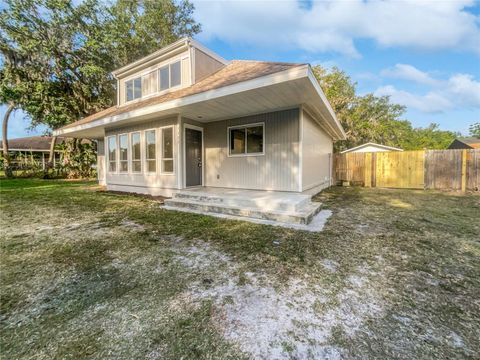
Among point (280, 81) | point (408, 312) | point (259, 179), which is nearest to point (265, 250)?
point (408, 312)

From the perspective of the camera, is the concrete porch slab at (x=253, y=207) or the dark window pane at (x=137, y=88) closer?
the concrete porch slab at (x=253, y=207)

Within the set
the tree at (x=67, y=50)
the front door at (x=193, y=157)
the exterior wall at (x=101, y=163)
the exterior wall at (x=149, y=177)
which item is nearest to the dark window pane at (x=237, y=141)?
the front door at (x=193, y=157)

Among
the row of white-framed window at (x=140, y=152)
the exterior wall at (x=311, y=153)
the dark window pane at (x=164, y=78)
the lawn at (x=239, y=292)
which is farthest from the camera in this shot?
the dark window pane at (x=164, y=78)

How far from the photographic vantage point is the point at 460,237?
385 cm

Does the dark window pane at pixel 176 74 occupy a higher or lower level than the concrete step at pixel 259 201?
higher

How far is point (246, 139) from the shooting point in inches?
296

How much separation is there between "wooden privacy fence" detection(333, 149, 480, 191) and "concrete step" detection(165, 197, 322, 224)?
795cm

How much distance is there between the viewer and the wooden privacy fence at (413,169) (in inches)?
376

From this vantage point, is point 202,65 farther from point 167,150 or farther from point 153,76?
point 167,150

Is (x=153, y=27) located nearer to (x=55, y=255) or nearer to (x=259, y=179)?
(x=259, y=179)

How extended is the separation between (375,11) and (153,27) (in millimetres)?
15720

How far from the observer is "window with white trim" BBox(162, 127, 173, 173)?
7.68 meters

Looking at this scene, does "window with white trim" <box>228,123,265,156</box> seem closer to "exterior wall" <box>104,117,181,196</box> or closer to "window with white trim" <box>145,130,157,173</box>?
"exterior wall" <box>104,117,181,196</box>

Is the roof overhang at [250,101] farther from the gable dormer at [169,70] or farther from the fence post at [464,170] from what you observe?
the fence post at [464,170]
